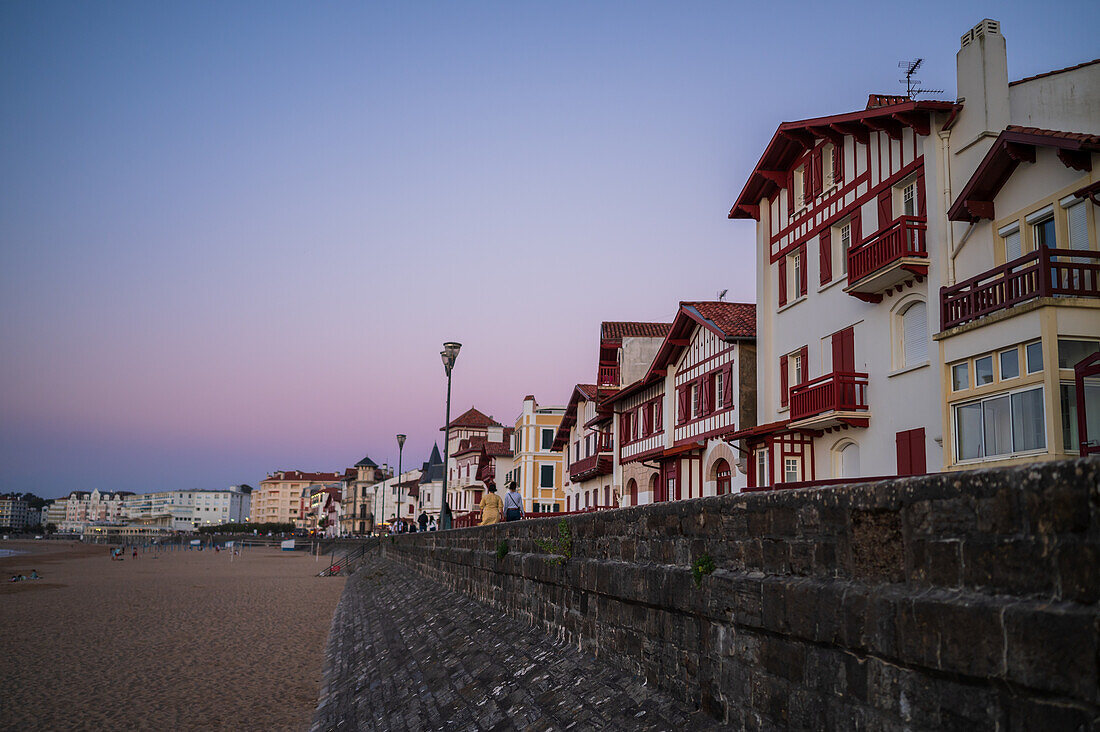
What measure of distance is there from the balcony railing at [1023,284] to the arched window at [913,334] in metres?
1.21

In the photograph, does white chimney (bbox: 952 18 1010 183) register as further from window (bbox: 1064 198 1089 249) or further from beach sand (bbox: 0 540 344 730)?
beach sand (bbox: 0 540 344 730)

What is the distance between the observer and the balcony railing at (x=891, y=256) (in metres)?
16.1

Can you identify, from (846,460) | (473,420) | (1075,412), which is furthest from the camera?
(473,420)

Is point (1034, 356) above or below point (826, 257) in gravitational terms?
below

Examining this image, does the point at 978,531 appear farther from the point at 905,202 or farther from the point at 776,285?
the point at 776,285

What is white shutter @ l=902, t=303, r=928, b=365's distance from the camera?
54.1 ft

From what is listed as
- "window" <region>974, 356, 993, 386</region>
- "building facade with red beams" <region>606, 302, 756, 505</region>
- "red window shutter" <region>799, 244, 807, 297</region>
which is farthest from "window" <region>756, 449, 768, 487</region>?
"window" <region>974, 356, 993, 386</region>

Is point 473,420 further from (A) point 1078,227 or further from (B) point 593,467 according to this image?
(A) point 1078,227

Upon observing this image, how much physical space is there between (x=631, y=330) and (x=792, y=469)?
59.7ft

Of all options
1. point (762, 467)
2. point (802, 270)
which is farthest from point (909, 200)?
point (762, 467)

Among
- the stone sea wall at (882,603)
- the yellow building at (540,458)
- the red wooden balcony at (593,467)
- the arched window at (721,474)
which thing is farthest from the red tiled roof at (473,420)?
the stone sea wall at (882,603)

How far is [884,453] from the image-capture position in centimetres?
1719

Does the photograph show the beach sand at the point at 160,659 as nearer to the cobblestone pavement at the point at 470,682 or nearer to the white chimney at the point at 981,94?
the cobblestone pavement at the point at 470,682

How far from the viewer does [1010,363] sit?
1373 centimetres
